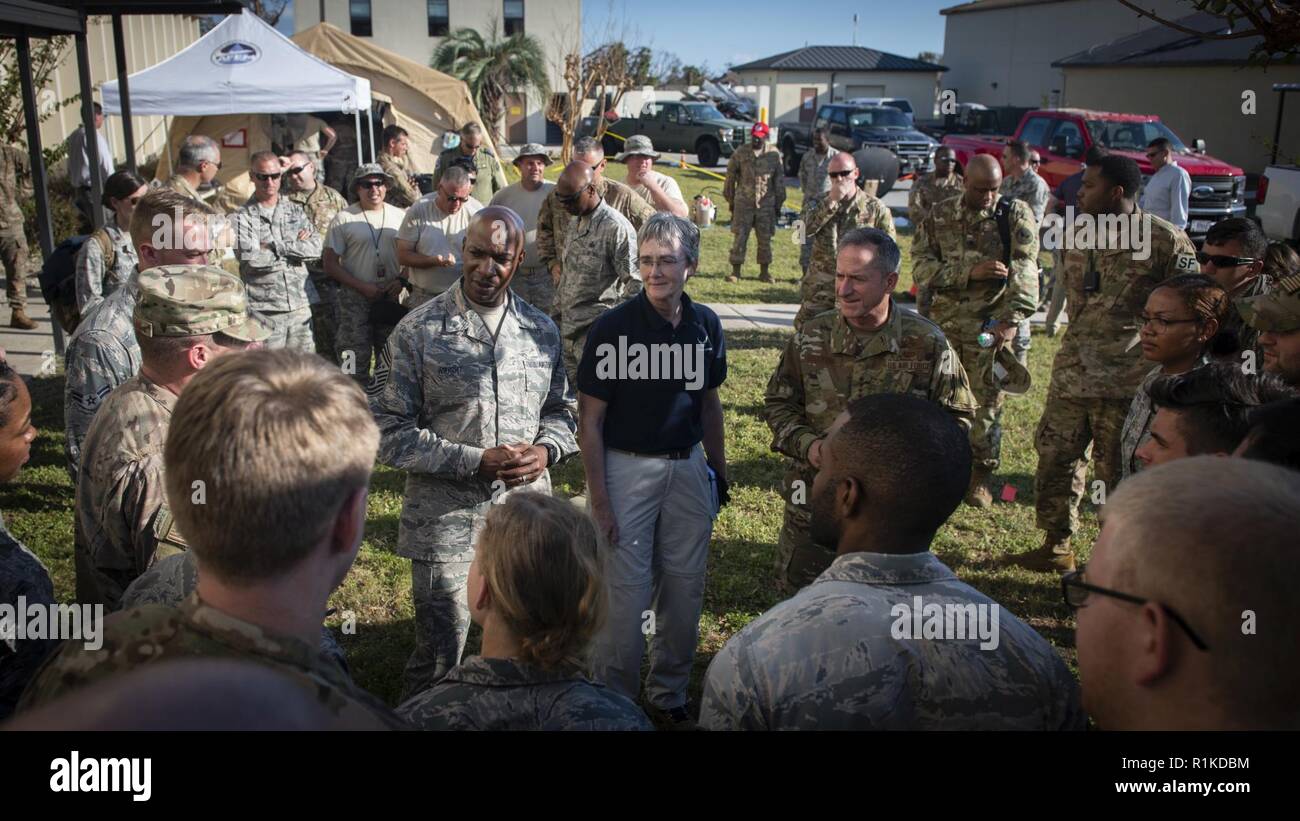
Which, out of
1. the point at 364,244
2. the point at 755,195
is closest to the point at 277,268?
the point at 364,244

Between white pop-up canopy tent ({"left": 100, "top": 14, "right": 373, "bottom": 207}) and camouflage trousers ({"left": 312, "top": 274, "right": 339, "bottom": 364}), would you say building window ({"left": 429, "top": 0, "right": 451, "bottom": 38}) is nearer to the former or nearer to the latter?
white pop-up canopy tent ({"left": 100, "top": 14, "right": 373, "bottom": 207})

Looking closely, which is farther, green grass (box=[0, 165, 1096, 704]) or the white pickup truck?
the white pickup truck

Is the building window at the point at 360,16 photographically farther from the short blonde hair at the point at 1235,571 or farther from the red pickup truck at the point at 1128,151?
the short blonde hair at the point at 1235,571

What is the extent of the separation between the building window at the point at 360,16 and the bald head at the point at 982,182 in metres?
46.8

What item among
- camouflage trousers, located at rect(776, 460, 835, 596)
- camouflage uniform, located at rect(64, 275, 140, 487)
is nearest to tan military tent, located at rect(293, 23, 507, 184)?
camouflage uniform, located at rect(64, 275, 140, 487)

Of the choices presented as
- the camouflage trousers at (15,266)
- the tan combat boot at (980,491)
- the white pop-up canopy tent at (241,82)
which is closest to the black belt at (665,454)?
the tan combat boot at (980,491)

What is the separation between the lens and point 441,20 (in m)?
47.0

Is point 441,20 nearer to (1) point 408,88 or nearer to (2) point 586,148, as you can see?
(1) point 408,88

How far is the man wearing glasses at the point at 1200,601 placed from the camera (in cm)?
137

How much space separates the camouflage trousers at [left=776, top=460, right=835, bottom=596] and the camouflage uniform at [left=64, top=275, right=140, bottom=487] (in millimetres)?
3190

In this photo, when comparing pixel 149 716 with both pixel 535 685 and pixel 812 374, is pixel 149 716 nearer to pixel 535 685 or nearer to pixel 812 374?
pixel 535 685

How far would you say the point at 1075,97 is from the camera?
32.6 meters

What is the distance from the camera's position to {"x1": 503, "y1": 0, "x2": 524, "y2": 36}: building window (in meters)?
47.0
